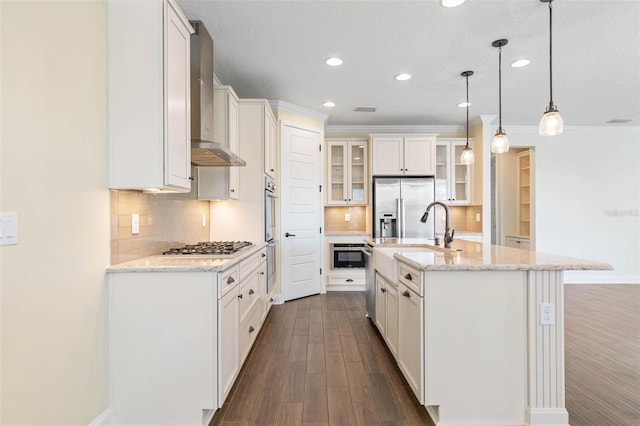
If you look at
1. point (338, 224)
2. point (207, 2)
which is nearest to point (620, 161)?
point (338, 224)

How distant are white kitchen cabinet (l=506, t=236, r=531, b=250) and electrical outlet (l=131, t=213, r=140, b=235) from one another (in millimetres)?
6113

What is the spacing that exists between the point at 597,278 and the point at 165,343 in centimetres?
689

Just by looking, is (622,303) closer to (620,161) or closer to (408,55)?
(620,161)

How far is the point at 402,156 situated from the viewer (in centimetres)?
544

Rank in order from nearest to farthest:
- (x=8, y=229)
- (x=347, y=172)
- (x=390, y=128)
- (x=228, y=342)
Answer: (x=8, y=229)
(x=228, y=342)
(x=347, y=172)
(x=390, y=128)

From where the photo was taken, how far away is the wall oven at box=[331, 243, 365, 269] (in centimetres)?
529

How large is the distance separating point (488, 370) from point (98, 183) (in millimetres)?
2410

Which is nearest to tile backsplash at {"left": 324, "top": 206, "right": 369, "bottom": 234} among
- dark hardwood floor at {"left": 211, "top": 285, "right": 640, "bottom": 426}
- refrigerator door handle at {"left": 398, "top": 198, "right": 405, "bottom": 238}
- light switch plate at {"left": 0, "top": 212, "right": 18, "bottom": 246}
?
refrigerator door handle at {"left": 398, "top": 198, "right": 405, "bottom": 238}

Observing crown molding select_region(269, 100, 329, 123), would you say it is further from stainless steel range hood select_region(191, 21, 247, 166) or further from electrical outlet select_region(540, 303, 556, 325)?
electrical outlet select_region(540, 303, 556, 325)

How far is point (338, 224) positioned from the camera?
5910 mm

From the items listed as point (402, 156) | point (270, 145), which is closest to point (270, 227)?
point (270, 145)

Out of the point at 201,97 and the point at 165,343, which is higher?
the point at 201,97

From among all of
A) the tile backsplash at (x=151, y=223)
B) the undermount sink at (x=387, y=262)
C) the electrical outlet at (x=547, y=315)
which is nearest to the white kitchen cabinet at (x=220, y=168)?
the tile backsplash at (x=151, y=223)

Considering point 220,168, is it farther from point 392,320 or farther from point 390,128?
point 390,128
